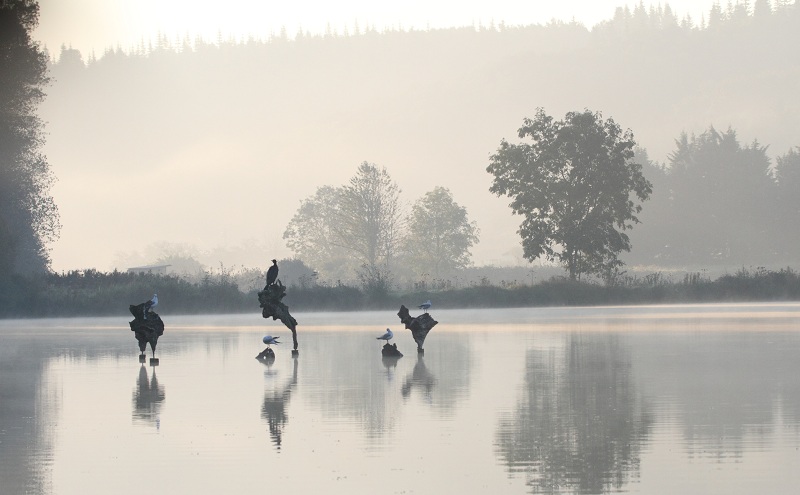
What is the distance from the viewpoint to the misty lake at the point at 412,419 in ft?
45.6

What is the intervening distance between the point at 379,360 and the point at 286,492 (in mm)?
18651

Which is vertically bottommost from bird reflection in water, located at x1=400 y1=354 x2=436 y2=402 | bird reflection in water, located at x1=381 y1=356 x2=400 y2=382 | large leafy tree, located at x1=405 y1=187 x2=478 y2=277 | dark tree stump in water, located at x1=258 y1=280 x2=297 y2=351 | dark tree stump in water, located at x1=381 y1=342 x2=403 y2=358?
bird reflection in water, located at x1=400 y1=354 x2=436 y2=402

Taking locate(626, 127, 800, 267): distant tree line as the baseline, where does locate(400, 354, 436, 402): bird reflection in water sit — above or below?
below

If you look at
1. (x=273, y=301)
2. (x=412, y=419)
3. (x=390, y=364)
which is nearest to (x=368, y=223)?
(x=273, y=301)

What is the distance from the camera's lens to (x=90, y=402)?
22.2 m

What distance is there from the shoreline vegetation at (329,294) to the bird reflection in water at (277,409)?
4645 cm

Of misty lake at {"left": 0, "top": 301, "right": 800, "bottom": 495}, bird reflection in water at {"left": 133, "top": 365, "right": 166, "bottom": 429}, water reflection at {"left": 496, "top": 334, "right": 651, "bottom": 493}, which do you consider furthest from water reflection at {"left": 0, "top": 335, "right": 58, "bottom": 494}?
water reflection at {"left": 496, "top": 334, "right": 651, "bottom": 493}

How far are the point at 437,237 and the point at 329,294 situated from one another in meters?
66.9

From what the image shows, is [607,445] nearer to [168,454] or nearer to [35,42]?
[168,454]

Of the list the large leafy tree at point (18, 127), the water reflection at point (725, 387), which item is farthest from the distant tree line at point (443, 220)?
the water reflection at point (725, 387)

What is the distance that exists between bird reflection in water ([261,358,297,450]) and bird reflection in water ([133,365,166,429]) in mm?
1498

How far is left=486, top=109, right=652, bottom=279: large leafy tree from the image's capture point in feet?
282

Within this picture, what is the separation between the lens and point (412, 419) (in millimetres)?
18969

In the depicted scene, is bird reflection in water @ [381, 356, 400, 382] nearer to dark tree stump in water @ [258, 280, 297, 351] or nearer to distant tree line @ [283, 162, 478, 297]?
dark tree stump in water @ [258, 280, 297, 351]
